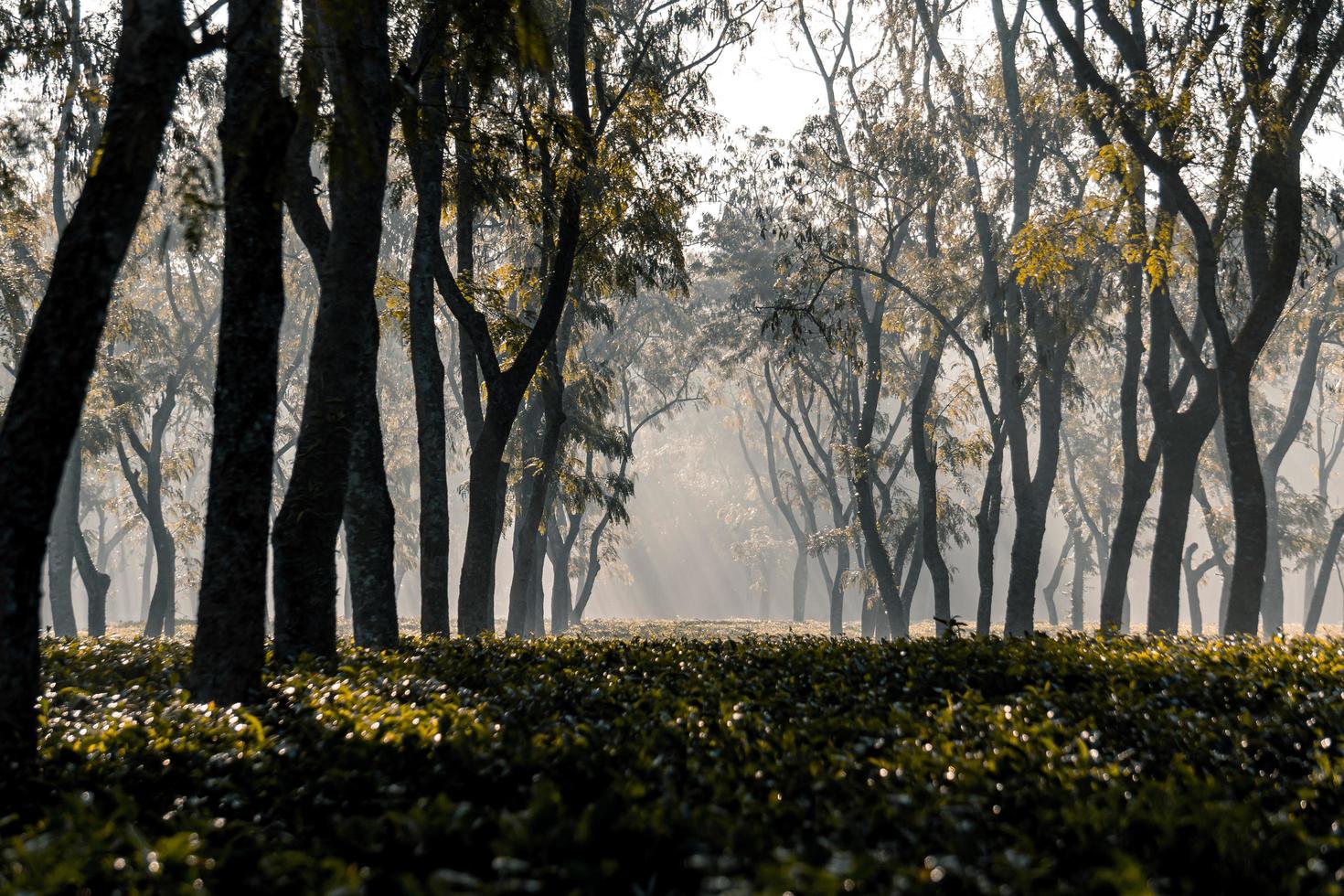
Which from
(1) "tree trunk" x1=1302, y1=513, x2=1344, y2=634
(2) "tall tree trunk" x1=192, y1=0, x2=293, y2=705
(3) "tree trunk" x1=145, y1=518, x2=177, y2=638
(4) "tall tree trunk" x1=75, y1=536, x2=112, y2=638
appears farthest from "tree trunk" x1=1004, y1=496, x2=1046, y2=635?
(3) "tree trunk" x1=145, y1=518, x2=177, y2=638

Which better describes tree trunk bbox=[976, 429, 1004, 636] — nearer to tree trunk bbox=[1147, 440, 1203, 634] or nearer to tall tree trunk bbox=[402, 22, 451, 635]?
tree trunk bbox=[1147, 440, 1203, 634]

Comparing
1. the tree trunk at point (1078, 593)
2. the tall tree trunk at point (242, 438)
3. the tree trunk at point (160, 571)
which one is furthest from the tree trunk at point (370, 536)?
the tree trunk at point (1078, 593)

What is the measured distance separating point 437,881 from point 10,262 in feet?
88.7

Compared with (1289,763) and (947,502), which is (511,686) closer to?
(1289,763)

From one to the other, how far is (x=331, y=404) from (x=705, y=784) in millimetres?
5216

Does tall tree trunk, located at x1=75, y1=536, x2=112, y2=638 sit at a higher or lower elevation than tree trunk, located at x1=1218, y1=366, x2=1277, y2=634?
lower

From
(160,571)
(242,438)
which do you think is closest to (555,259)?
(242,438)

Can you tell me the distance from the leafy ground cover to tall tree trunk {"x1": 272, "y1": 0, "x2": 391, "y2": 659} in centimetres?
115

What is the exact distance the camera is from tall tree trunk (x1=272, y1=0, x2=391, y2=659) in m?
7.99

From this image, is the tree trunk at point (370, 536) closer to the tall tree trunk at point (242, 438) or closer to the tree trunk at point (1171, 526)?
the tall tree trunk at point (242, 438)

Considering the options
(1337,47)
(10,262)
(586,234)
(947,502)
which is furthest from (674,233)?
(10,262)

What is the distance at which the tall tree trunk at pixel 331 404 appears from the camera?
7988 millimetres

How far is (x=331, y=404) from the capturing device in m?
8.14

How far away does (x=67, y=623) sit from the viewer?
2500cm
